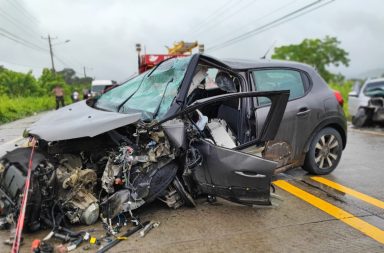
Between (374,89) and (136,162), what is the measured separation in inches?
367

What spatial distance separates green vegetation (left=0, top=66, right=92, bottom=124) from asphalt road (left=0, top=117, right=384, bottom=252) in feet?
41.5

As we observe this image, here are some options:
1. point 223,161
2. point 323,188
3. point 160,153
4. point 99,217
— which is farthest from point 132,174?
point 323,188

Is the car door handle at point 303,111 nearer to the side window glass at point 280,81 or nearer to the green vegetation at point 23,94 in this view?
the side window glass at point 280,81

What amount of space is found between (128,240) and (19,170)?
1.15 m

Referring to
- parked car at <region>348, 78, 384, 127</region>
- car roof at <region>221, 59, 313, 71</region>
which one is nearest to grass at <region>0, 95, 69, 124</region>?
car roof at <region>221, 59, 313, 71</region>

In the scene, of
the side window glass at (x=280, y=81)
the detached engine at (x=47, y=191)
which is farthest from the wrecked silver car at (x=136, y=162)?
the side window glass at (x=280, y=81)

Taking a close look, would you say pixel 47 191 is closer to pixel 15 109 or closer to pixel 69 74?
pixel 15 109

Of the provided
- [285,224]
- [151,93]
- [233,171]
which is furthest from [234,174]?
[151,93]

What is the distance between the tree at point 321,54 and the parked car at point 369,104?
5082 centimetres

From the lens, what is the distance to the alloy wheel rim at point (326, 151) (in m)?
4.96

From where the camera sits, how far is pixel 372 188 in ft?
15.5

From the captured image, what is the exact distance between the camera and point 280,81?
4.66 metres

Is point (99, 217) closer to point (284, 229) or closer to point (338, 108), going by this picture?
point (284, 229)

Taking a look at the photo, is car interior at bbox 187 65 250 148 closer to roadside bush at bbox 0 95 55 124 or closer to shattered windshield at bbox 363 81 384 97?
shattered windshield at bbox 363 81 384 97
